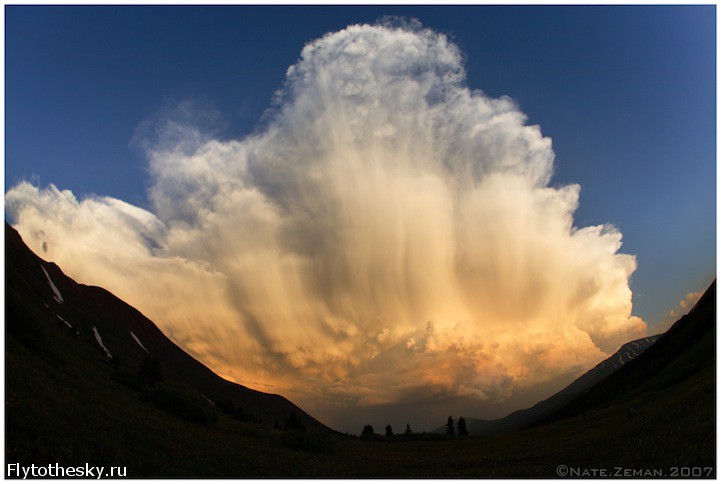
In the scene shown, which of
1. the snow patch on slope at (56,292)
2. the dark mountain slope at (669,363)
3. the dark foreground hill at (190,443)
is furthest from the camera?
the snow patch on slope at (56,292)

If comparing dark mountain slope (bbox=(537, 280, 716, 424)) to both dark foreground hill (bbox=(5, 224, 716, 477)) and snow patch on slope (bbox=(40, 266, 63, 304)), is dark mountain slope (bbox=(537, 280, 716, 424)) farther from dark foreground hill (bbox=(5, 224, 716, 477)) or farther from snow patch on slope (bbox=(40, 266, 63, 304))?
snow patch on slope (bbox=(40, 266, 63, 304))

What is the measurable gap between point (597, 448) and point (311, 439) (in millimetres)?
28169

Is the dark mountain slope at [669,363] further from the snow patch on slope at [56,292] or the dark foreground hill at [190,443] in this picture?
the snow patch on slope at [56,292]

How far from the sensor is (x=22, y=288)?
97188 millimetres

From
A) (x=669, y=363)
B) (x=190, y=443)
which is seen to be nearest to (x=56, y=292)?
(x=190, y=443)

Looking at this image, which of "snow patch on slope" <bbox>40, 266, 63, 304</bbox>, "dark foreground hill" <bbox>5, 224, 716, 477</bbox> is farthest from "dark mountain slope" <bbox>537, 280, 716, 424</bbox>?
"snow patch on slope" <bbox>40, 266, 63, 304</bbox>

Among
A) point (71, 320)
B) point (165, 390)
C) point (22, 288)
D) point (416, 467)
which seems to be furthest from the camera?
point (71, 320)

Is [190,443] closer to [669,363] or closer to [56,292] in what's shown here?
[669,363]

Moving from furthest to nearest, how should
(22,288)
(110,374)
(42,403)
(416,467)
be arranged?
(22,288) → (110,374) → (416,467) → (42,403)

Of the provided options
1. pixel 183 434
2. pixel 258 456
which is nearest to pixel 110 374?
pixel 183 434

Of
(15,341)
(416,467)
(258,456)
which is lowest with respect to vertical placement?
(416,467)

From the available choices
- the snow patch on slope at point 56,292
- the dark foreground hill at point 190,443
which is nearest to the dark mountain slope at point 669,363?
the dark foreground hill at point 190,443

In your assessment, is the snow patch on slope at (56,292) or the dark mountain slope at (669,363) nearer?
the dark mountain slope at (669,363)

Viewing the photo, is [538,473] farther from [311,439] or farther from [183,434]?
[183,434]
